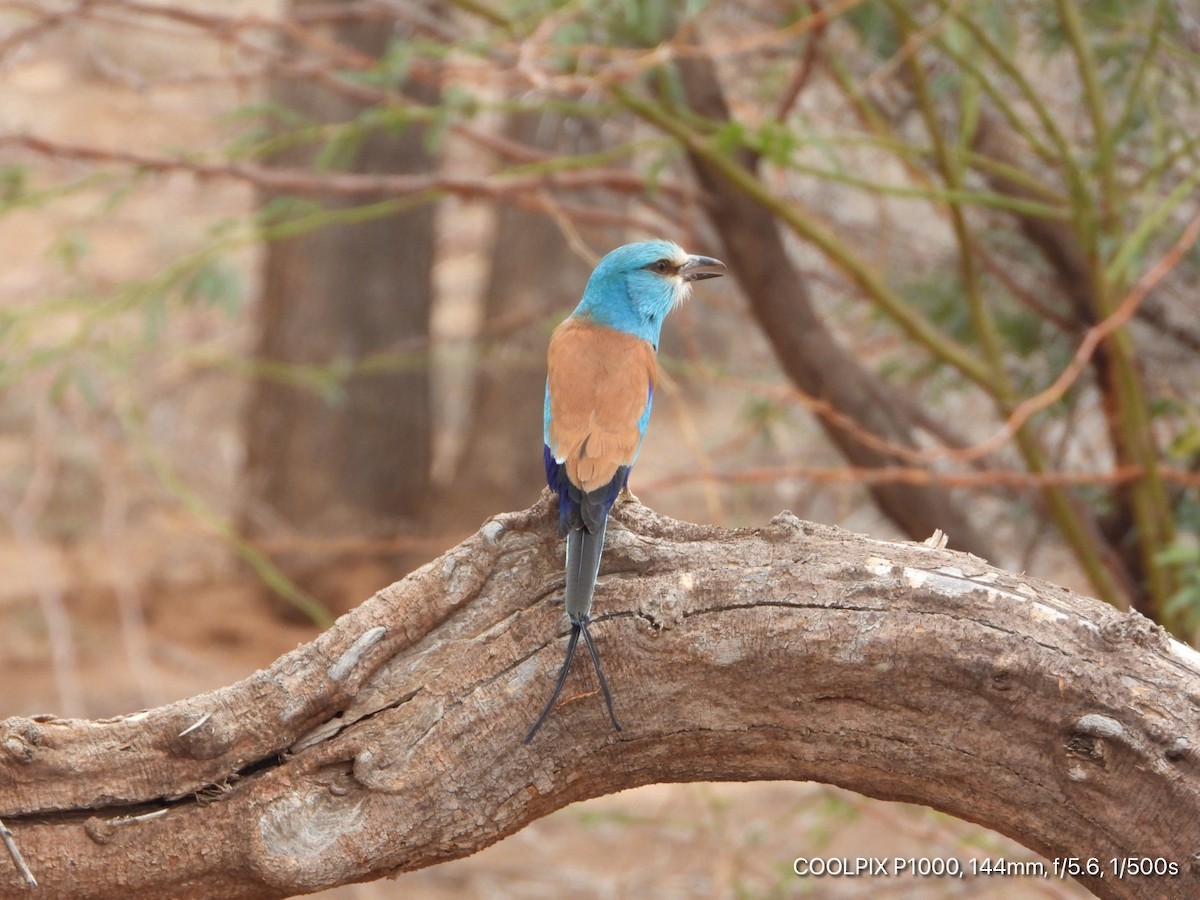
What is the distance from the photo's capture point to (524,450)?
7914 mm

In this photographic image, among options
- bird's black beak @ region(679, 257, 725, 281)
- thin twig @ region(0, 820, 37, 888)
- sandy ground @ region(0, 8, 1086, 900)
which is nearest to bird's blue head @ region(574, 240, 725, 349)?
bird's black beak @ region(679, 257, 725, 281)

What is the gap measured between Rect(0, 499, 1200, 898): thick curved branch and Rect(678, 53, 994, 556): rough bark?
248cm

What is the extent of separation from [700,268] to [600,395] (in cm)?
79

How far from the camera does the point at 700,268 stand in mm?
3584

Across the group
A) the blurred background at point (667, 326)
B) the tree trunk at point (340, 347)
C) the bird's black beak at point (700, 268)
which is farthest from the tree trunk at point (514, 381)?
the bird's black beak at point (700, 268)

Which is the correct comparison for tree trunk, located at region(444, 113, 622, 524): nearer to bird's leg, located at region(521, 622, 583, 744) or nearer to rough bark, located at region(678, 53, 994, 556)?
rough bark, located at region(678, 53, 994, 556)

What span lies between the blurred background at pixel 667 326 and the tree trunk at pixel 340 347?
21 mm

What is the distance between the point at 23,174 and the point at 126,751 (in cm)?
276

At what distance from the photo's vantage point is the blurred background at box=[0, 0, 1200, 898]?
4.10 metres

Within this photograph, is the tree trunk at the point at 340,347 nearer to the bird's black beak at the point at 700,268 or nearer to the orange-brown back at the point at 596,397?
the bird's black beak at the point at 700,268

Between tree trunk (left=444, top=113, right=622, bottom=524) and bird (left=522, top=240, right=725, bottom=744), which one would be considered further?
tree trunk (left=444, top=113, right=622, bottom=524)

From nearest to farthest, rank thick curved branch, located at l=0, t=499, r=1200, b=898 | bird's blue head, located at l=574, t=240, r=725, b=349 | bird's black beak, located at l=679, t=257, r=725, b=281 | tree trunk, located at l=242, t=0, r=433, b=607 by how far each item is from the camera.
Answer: thick curved branch, located at l=0, t=499, r=1200, b=898, bird's blue head, located at l=574, t=240, r=725, b=349, bird's black beak, located at l=679, t=257, r=725, b=281, tree trunk, located at l=242, t=0, r=433, b=607

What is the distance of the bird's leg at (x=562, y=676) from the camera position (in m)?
2.17

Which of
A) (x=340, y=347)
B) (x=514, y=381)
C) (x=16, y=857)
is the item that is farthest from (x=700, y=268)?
(x=340, y=347)
